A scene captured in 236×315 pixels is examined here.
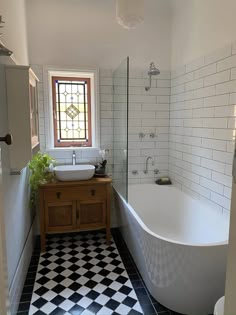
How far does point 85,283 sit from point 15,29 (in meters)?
2.38

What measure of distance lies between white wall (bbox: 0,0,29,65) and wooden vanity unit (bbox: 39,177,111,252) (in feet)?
4.52

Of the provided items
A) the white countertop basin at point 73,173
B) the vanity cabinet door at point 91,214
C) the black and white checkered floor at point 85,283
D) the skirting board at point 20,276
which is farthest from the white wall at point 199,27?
the skirting board at point 20,276

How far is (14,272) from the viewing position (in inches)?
73.2

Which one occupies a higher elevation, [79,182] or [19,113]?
[19,113]

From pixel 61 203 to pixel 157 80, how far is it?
2016 mm

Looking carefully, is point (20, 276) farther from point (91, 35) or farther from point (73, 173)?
point (91, 35)

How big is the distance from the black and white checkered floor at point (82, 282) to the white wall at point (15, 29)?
202cm

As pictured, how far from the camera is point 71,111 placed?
317cm

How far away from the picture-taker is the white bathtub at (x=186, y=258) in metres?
1.70

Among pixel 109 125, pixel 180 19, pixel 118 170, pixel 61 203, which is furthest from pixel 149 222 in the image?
pixel 180 19

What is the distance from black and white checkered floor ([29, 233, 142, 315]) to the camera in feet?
6.14

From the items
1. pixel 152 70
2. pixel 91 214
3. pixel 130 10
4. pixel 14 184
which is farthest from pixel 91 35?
pixel 91 214

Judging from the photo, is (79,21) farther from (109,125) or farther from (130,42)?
(109,125)

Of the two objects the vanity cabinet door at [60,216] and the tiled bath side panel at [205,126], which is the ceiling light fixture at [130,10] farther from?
the vanity cabinet door at [60,216]
